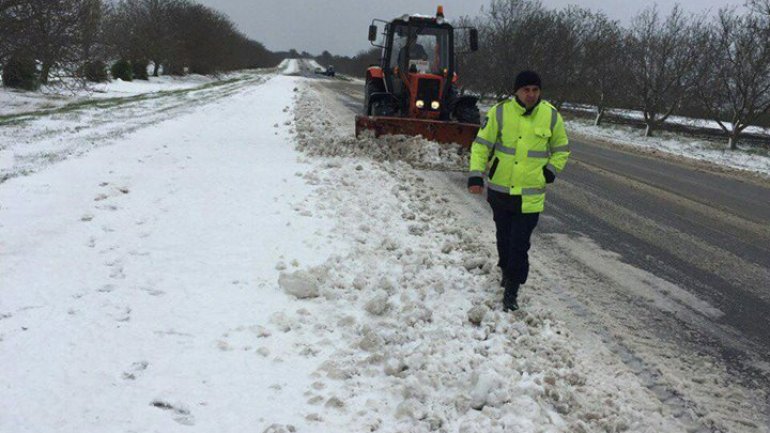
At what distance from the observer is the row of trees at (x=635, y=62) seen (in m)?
18.5

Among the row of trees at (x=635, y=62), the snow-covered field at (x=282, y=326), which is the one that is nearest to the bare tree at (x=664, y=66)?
the row of trees at (x=635, y=62)

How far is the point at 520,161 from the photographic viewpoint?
4066 mm

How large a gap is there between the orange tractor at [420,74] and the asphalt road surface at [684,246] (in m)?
2.43

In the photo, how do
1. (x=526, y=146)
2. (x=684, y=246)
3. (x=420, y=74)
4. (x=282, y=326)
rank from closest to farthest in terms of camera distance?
1. (x=282, y=326)
2. (x=526, y=146)
3. (x=684, y=246)
4. (x=420, y=74)

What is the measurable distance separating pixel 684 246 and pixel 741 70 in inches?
627

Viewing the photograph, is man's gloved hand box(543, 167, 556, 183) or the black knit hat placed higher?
the black knit hat

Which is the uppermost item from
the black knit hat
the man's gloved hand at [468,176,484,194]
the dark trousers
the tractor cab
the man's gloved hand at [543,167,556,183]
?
the tractor cab

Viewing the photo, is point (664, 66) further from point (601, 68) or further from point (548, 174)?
point (548, 174)

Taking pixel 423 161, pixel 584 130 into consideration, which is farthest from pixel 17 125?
pixel 584 130

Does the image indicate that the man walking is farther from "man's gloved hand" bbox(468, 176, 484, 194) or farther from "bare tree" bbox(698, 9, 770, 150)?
"bare tree" bbox(698, 9, 770, 150)

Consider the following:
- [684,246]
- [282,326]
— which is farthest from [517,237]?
[684,246]

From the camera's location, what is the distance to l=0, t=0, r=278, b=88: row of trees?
16.5 m

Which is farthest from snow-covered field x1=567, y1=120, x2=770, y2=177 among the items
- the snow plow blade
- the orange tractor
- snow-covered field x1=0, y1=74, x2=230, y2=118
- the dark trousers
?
snow-covered field x1=0, y1=74, x2=230, y2=118

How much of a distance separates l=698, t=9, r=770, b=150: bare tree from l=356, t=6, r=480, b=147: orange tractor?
40.7 feet
